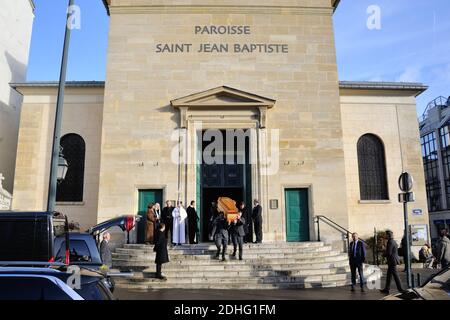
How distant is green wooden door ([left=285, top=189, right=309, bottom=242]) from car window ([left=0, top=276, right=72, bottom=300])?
14329mm

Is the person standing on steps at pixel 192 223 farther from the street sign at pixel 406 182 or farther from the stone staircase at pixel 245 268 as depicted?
the street sign at pixel 406 182

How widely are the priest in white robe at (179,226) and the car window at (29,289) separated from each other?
11611 mm

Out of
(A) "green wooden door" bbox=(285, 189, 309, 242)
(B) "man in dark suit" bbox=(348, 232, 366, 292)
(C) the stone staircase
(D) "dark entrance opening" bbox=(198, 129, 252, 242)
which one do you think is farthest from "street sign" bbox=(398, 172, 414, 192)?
(D) "dark entrance opening" bbox=(198, 129, 252, 242)

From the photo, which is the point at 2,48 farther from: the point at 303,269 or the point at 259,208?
the point at 303,269

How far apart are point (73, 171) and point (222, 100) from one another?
8558 millimetres

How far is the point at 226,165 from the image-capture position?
60.8 ft

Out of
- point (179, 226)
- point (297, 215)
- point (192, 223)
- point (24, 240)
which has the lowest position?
point (24, 240)

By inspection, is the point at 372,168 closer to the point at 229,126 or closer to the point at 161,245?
the point at 229,126

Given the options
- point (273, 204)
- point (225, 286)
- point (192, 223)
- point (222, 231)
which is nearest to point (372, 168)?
point (273, 204)

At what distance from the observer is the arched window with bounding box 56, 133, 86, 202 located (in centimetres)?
1936

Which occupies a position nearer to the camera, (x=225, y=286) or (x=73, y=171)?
(x=225, y=286)

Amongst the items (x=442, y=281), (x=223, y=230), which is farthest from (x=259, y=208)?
(x=442, y=281)

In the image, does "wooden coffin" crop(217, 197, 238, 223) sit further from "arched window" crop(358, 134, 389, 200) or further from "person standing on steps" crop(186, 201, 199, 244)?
"arched window" crop(358, 134, 389, 200)

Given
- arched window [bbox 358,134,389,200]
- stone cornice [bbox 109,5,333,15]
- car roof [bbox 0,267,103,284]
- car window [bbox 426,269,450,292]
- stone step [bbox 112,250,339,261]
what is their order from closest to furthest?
car roof [bbox 0,267,103,284]
car window [bbox 426,269,450,292]
stone step [bbox 112,250,339,261]
stone cornice [bbox 109,5,333,15]
arched window [bbox 358,134,389,200]
